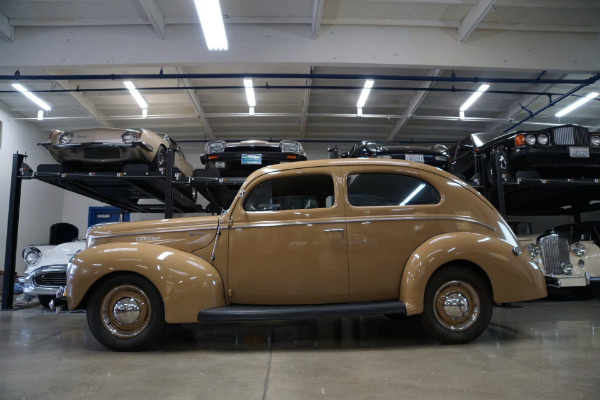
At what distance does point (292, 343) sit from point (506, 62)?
679 centimetres

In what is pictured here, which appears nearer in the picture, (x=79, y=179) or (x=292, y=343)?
(x=292, y=343)

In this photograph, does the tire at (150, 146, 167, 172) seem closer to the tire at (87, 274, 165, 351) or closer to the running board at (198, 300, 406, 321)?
the tire at (87, 274, 165, 351)

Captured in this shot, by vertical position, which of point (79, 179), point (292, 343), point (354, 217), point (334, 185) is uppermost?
point (79, 179)

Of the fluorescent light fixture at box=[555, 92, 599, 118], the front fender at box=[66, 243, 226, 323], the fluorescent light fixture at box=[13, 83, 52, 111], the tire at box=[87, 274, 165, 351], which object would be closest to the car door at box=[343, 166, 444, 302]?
the front fender at box=[66, 243, 226, 323]

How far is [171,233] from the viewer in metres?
3.21

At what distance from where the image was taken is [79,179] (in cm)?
557

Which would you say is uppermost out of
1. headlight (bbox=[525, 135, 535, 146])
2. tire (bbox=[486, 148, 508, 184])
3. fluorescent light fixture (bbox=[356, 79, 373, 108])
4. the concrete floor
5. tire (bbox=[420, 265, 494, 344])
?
fluorescent light fixture (bbox=[356, 79, 373, 108])

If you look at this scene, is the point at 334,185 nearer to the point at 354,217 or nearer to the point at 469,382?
the point at 354,217

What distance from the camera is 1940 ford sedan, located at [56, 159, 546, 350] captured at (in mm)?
2906

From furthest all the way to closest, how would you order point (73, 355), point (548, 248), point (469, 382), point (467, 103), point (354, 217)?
point (467, 103), point (548, 248), point (354, 217), point (73, 355), point (469, 382)

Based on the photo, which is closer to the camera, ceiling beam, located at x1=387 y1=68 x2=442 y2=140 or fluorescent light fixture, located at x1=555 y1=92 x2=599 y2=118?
ceiling beam, located at x1=387 y1=68 x2=442 y2=140

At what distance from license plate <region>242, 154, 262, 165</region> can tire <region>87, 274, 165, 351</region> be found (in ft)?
9.82

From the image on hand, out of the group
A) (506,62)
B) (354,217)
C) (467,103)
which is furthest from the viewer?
(467,103)

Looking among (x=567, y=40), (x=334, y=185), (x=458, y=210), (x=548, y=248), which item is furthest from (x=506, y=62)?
(x=334, y=185)
